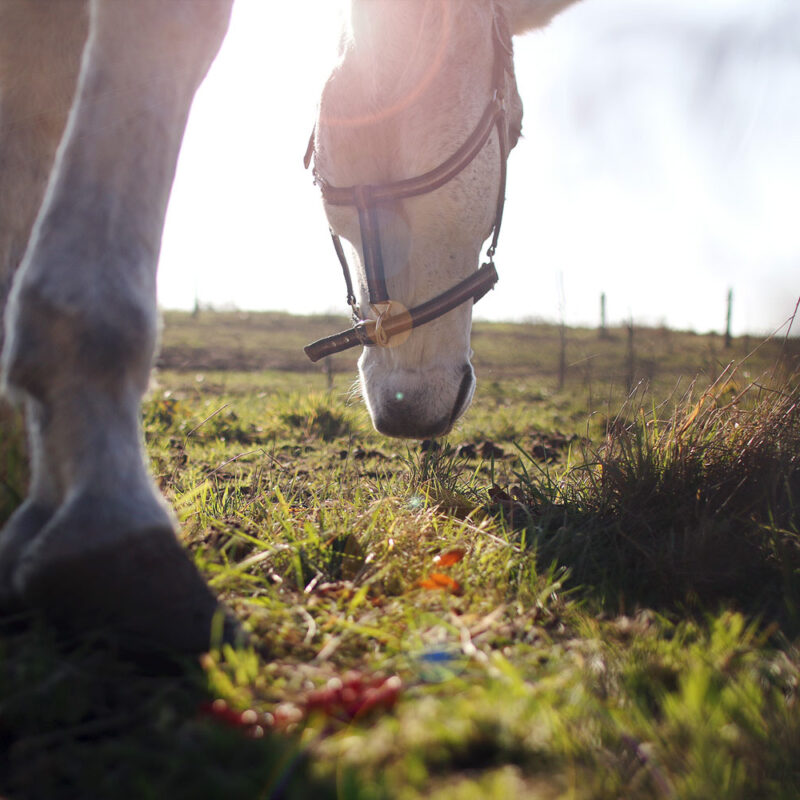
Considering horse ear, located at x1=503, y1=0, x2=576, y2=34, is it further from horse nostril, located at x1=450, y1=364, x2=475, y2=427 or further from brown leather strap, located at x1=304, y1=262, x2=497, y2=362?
horse nostril, located at x1=450, y1=364, x2=475, y2=427

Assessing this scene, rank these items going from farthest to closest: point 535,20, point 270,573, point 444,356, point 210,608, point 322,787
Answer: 1. point 535,20
2. point 444,356
3. point 270,573
4. point 210,608
5. point 322,787

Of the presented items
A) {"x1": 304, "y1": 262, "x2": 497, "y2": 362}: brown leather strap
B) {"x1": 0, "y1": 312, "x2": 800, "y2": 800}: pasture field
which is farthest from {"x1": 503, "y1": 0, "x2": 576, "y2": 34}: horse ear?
{"x1": 0, "y1": 312, "x2": 800, "y2": 800}: pasture field

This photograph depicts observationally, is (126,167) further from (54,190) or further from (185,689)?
(185,689)

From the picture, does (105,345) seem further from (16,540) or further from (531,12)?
(531,12)

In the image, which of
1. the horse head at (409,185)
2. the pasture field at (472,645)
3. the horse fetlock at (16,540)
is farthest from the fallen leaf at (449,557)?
the horse fetlock at (16,540)

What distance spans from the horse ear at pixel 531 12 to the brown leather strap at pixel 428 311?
3.85ft

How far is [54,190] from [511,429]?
4.44m

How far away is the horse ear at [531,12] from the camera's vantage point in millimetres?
2578

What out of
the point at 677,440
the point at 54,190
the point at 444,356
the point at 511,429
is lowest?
the point at 511,429

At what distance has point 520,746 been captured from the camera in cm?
91

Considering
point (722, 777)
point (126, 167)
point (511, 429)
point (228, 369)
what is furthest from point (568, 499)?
point (228, 369)

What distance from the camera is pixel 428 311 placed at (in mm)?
2047

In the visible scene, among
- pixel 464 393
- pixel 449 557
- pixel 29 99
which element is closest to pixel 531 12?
pixel 464 393

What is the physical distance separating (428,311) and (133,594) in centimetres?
129
